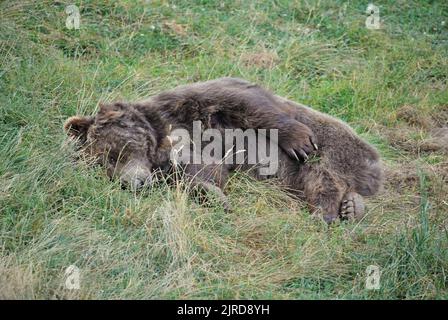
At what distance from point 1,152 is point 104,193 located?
0.95 meters

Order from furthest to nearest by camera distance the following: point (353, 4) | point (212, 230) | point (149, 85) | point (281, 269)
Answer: point (353, 4) < point (149, 85) < point (212, 230) < point (281, 269)

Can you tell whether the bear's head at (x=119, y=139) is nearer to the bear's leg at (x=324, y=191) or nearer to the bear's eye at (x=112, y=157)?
the bear's eye at (x=112, y=157)

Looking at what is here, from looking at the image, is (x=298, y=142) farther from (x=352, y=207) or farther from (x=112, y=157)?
(x=112, y=157)

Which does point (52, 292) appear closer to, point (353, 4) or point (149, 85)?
point (149, 85)

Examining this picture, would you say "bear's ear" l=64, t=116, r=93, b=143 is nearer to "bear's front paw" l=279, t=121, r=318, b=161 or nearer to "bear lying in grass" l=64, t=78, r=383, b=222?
"bear lying in grass" l=64, t=78, r=383, b=222

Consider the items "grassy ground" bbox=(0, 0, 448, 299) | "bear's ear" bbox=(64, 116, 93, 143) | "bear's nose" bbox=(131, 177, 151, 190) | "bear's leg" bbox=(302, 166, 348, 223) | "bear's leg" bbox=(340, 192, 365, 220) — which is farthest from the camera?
"bear's ear" bbox=(64, 116, 93, 143)

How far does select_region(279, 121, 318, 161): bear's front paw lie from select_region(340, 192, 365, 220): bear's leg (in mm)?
518

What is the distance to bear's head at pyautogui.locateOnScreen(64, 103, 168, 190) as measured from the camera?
19.3 ft

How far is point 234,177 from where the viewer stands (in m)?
6.08

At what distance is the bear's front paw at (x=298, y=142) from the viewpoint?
6.10 m

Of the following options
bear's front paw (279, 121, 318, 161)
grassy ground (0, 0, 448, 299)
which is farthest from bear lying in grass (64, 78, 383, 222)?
grassy ground (0, 0, 448, 299)

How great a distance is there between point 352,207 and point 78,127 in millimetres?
2413

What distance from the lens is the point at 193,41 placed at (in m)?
8.55

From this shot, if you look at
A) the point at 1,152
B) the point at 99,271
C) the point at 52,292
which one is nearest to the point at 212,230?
the point at 99,271
